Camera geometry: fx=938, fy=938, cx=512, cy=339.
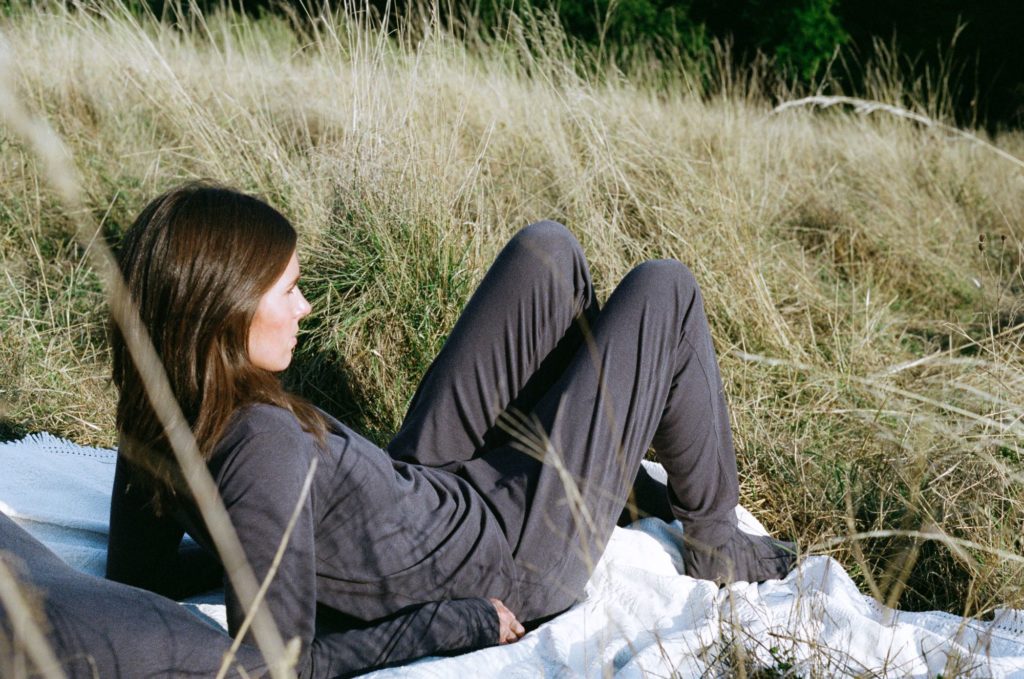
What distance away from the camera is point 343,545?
170 cm

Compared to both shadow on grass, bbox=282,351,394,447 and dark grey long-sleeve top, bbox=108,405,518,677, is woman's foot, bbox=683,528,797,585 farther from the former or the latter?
shadow on grass, bbox=282,351,394,447

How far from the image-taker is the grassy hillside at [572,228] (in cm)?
253

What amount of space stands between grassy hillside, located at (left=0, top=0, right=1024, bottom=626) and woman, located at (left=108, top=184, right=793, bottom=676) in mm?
496

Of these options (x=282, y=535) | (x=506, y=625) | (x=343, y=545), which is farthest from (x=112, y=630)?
(x=506, y=625)

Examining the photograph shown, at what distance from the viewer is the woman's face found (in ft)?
5.35

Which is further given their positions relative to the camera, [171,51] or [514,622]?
[171,51]

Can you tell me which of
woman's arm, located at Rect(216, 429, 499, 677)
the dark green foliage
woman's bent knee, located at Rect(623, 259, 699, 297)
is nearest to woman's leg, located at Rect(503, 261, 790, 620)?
woman's bent knee, located at Rect(623, 259, 699, 297)

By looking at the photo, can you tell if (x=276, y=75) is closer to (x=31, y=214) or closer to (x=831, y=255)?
(x=31, y=214)

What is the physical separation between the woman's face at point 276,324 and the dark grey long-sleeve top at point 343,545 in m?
0.13

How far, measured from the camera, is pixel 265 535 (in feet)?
4.75

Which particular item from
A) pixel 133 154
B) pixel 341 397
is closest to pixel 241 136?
pixel 133 154

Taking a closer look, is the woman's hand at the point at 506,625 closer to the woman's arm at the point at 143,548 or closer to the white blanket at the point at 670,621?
the white blanket at the point at 670,621

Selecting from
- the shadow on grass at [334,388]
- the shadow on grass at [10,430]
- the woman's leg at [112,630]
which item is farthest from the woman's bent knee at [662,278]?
the shadow on grass at [10,430]

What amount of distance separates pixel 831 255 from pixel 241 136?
2623 millimetres
